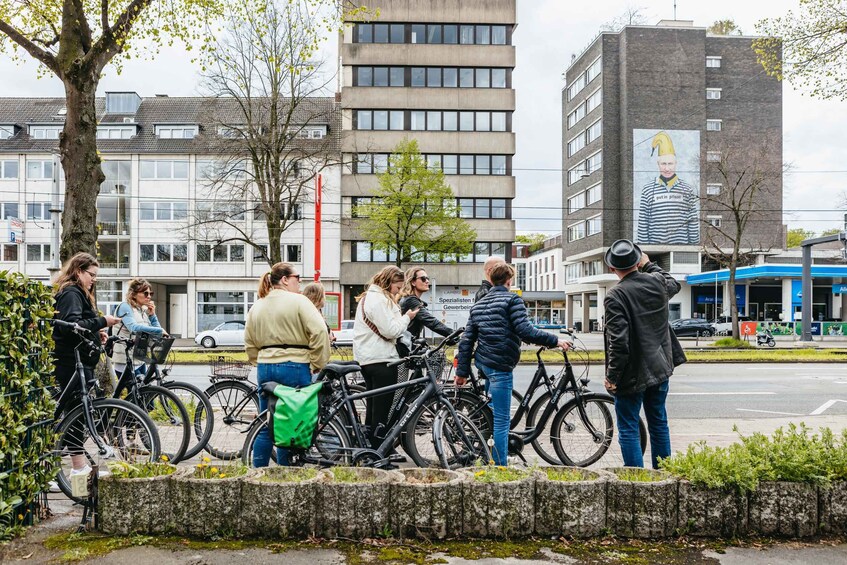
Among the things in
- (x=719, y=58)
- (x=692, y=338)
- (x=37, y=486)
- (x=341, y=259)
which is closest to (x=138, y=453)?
(x=37, y=486)

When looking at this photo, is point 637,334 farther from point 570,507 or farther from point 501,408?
point 570,507

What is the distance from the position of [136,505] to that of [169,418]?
8.10 feet

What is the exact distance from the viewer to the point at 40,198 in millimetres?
49125

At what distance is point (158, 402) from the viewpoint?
686 centimetres

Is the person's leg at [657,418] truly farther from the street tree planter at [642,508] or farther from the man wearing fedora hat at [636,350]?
the street tree planter at [642,508]

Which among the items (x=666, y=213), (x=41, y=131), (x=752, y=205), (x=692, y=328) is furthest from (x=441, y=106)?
(x=752, y=205)

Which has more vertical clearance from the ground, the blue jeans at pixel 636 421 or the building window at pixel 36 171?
the building window at pixel 36 171

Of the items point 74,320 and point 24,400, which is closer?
→ point 24,400

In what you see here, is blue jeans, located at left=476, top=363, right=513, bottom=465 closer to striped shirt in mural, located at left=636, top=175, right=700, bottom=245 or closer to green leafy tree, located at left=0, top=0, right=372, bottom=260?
green leafy tree, located at left=0, top=0, right=372, bottom=260

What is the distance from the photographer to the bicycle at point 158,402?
659cm

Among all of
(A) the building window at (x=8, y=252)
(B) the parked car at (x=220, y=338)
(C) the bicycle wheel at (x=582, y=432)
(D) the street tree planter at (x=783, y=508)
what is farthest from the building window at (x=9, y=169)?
(D) the street tree planter at (x=783, y=508)

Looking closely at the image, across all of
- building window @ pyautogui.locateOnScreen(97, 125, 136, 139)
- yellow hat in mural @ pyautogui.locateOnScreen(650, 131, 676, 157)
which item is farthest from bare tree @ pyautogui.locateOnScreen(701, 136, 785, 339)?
building window @ pyautogui.locateOnScreen(97, 125, 136, 139)

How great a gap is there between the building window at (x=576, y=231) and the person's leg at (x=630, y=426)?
219 feet

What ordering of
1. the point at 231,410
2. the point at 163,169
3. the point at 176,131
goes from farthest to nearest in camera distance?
the point at 176,131, the point at 163,169, the point at 231,410
